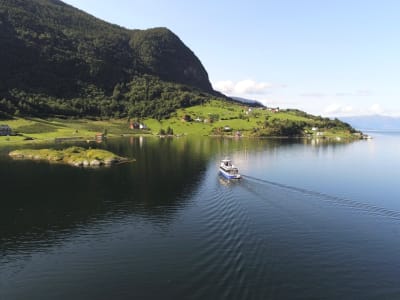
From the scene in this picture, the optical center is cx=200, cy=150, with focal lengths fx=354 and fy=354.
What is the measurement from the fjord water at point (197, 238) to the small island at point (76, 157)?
2802cm

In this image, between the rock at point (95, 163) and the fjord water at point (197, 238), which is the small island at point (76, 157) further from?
the fjord water at point (197, 238)

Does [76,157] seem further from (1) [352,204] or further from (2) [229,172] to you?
(1) [352,204]

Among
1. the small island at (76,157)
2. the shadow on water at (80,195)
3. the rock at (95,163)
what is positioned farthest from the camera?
the small island at (76,157)

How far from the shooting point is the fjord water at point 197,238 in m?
44.3

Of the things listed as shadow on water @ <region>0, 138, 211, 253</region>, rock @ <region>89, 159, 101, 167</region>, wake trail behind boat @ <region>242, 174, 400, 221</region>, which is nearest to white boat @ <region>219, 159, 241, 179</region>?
shadow on water @ <region>0, 138, 211, 253</region>

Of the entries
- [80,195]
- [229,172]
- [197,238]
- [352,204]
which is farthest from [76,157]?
[352,204]

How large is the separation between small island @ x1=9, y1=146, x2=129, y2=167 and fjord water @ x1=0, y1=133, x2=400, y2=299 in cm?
2802

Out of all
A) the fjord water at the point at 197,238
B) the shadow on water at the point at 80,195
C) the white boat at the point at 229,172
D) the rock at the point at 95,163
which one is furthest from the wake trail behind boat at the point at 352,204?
the rock at the point at 95,163

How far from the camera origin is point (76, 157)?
5891 inches

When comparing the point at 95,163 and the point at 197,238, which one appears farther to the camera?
the point at 95,163

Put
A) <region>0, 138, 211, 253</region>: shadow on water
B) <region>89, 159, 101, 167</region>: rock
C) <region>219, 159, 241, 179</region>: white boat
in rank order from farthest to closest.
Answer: <region>89, 159, 101, 167</region>: rock → <region>219, 159, 241, 179</region>: white boat → <region>0, 138, 211, 253</region>: shadow on water

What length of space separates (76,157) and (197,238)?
103m

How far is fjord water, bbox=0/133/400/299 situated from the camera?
1746 inches

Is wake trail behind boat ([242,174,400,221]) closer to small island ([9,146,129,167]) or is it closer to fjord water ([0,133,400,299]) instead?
fjord water ([0,133,400,299])
